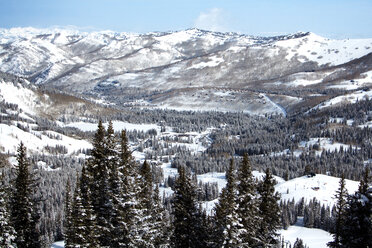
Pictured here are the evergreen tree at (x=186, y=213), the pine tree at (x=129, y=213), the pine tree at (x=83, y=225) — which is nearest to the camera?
the pine tree at (x=83, y=225)

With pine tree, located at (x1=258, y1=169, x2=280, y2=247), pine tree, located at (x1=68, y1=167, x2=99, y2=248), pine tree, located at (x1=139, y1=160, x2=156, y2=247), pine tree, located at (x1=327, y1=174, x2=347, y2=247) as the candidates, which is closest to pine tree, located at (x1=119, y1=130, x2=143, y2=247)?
pine tree, located at (x1=139, y1=160, x2=156, y2=247)

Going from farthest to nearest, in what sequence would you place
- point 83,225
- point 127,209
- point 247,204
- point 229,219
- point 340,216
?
point 340,216
point 127,209
point 247,204
point 229,219
point 83,225

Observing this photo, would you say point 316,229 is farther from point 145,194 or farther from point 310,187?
point 145,194

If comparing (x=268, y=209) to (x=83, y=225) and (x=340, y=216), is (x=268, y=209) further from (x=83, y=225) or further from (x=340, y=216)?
(x=83, y=225)

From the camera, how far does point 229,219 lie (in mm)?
37344

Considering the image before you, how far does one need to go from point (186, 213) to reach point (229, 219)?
683cm

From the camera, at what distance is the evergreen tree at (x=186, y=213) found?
4288 centimetres

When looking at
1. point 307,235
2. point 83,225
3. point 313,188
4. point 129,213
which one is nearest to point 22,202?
point 83,225

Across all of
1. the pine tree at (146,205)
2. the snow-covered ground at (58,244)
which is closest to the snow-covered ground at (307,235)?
the snow-covered ground at (58,244)

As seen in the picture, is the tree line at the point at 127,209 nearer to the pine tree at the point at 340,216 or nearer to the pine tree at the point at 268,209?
the pine tree at the point at 268,209

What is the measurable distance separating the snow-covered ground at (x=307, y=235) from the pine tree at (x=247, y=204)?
4184 inches

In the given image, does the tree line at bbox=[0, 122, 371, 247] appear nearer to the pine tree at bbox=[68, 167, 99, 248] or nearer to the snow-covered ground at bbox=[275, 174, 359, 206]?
the pine tree at bbox=[68, 167, 99, 248]

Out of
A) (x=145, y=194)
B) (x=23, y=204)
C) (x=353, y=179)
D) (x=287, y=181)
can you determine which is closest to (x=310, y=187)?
(x=287, y=181)

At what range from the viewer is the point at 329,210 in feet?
518
